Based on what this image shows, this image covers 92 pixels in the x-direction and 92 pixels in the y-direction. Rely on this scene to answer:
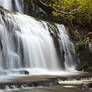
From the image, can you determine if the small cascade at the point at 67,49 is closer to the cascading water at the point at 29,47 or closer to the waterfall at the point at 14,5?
the cascading water at the point at 29,47

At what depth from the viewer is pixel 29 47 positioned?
49.0 feet

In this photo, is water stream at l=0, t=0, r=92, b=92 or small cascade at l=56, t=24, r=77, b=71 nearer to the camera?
water stream at l=0, t=0, r=92, b=92

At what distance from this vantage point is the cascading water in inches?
536

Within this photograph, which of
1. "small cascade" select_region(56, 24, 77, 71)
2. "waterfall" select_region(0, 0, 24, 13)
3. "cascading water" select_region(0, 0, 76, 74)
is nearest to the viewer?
"cascading water" select_region(0, 0, 76, 74)

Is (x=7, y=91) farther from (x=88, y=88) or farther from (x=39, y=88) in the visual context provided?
(x=88, y=88)

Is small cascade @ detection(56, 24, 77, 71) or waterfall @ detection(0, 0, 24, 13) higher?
waterfall @ detection(0, 0, 24, 13)

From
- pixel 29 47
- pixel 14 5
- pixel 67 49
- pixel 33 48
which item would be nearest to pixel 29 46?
pixel 29 47

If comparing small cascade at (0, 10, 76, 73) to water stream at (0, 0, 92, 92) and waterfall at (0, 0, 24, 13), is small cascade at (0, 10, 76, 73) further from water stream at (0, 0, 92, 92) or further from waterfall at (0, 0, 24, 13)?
waterfall at (0, 0, 24, 13)

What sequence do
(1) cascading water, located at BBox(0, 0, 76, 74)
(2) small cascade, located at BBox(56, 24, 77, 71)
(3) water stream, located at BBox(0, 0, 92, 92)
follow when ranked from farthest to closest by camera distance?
(2) small cascade, located at BBox(56, 24, 77, 71), (1) cascading water, located at BBox(0, 0, 76, 74), (3) water stream, located at BBox(0, 0, 92, 92)

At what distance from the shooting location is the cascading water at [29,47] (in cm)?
1362

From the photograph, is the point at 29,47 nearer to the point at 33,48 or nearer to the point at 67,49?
→ the point at 33,48

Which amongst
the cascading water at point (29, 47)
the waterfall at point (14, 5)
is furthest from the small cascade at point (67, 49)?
the waterfall at point (14, 5)

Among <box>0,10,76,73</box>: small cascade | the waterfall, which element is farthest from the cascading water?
the waterfall

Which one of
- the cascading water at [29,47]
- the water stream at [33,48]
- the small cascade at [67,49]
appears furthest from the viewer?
the small cascade at [67,49]
